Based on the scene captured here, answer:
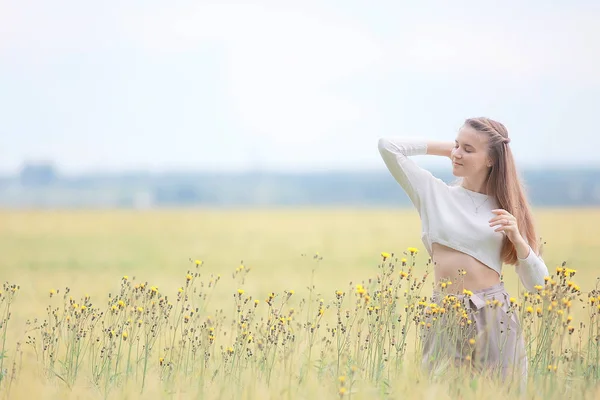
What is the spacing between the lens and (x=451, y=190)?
3.81 m

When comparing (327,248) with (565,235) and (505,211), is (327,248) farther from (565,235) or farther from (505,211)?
(505,211)

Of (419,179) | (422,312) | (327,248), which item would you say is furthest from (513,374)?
(327,248)

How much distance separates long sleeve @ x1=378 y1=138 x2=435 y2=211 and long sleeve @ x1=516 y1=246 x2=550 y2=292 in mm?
524

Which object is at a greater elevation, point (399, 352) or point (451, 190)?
point (451, 190)

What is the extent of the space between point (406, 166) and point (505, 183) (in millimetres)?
452

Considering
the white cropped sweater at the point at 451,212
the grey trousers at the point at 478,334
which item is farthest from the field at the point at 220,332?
the white cropped sweater at the point at 451,212

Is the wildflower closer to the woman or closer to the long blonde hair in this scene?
the woman

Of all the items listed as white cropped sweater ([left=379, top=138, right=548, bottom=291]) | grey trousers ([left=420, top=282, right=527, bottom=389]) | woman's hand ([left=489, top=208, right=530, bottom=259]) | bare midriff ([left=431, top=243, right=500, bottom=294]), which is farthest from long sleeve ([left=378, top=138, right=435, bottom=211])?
grey trousers ([left=420, top=282, right=527, bottom=389])

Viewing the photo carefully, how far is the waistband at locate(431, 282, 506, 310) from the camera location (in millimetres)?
3648

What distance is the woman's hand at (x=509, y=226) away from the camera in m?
3.57

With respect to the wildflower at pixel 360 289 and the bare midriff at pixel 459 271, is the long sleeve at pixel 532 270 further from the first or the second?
the wildflower at pixel 360 289

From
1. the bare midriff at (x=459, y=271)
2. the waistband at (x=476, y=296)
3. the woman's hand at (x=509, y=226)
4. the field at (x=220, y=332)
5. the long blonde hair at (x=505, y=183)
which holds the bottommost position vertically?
the field at (x=220, y=332)

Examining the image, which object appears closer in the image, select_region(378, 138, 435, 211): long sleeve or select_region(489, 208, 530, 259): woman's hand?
select_region(489, 208, 530, 259): woman's hand

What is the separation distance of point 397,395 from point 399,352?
479mm
